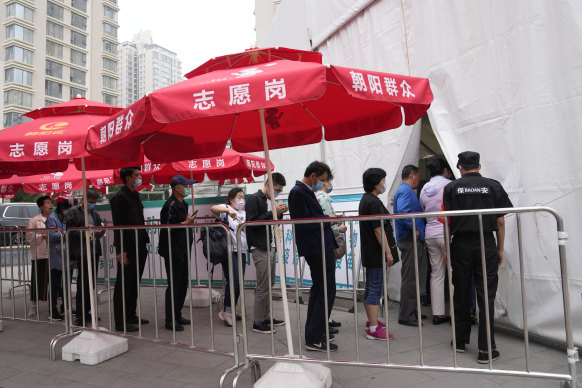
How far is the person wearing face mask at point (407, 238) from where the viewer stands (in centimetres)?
516

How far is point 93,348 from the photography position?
4.32 metres

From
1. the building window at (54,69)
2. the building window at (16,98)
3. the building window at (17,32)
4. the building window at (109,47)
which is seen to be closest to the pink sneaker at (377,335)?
the building window at (16,98)

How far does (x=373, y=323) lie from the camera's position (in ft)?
15.1

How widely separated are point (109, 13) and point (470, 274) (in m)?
66.5

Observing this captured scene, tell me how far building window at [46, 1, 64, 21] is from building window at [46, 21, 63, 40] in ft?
3.48

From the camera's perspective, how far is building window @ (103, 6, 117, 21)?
57812 millimetres

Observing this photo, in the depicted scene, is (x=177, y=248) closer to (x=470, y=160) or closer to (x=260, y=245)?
(x=260, y=245)

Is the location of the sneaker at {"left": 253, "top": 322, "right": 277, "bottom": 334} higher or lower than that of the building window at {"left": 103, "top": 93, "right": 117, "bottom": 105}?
lower

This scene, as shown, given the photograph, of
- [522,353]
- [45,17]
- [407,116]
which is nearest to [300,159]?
[407,116]

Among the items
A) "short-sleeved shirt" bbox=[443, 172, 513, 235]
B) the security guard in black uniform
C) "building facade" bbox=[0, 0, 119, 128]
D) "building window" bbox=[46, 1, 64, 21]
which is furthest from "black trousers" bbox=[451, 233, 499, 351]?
"building window" bbox=[46, 1, 64, 21]

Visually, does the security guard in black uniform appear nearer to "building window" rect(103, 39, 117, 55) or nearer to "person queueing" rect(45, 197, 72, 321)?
"person queueing" rect(45, 197, 72, 321)

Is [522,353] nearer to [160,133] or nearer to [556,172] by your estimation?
[556,172]

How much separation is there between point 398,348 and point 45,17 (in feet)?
190

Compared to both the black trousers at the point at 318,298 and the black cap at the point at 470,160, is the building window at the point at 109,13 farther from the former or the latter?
the black cap at the point at 470,160
